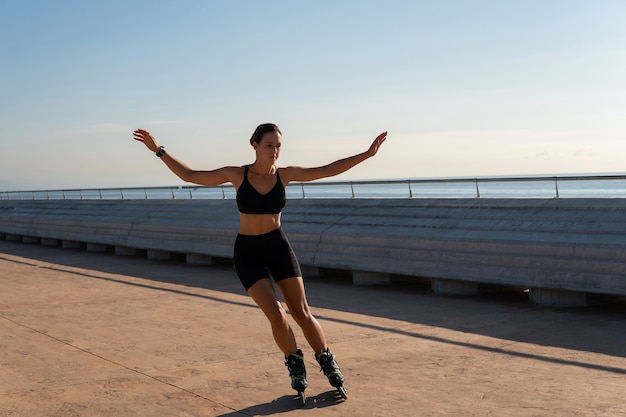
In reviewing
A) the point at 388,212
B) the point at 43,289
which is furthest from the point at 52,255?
the point at 388,212

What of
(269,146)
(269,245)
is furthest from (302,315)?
(269,146)

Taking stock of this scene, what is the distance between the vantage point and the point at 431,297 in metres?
13.1

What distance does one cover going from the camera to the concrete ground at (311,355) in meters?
6.52

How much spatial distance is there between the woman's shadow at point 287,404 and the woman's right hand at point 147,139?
238 centimetres

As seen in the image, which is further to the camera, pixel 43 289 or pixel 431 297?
pixel 43 289

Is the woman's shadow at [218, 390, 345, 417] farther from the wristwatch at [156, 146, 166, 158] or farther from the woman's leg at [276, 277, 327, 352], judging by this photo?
the wristwatch at [156, 146, 166, 158]

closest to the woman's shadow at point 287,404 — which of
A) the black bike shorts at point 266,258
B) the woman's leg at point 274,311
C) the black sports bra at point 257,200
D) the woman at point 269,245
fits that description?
the woman at point 269,245

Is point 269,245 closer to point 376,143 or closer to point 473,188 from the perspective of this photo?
point 376,143

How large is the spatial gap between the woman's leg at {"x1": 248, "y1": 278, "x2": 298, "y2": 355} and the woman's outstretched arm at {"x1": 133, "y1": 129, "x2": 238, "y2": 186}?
947 millimetres

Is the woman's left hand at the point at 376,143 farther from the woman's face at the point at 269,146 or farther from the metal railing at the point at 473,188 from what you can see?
the metal railing at the point at 473,188

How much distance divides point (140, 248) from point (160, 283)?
21.7 feet

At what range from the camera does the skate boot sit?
654 cm

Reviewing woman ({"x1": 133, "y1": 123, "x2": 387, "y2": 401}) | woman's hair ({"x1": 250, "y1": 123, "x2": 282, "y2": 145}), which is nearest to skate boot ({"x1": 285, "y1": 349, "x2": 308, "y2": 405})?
woman ({"x1": 133, "y1": 123, "x2": 387, "y2": 401})

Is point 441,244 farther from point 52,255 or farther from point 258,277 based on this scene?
point 52,255
